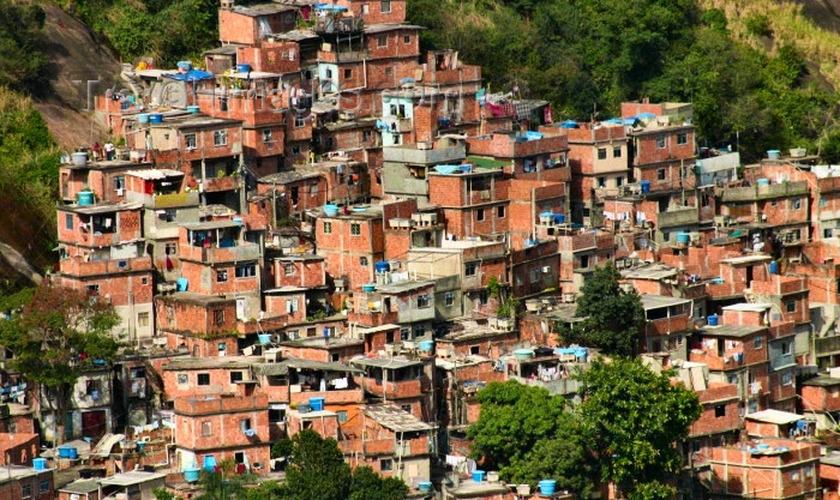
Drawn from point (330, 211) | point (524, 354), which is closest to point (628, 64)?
point (330, 211)

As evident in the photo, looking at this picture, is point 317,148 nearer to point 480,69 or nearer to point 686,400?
point 480,69

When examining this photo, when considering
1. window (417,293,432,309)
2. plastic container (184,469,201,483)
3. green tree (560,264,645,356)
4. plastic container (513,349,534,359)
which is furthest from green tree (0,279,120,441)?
green tree (560,264,645,356)

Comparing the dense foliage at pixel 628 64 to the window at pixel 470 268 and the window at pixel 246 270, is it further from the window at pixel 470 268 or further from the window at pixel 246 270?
the window at pixel 246 270

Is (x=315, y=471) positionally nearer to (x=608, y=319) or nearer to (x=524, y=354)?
(x=524, y=354)

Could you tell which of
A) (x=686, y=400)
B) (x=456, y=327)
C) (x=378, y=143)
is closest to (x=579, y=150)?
(x=378, y=143)

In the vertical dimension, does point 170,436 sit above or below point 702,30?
below
